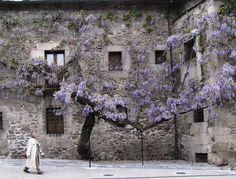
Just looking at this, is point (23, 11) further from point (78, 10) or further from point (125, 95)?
point (125, 95)

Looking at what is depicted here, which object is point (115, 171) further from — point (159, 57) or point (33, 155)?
point (159, 57)

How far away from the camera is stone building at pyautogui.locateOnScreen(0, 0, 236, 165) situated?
17.5 meters

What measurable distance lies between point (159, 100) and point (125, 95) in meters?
1.32

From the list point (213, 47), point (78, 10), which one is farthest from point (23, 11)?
point (213, 47)

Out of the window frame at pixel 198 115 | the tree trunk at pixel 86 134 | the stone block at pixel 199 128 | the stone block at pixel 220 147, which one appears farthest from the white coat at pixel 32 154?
the window frame at pixel 198 115

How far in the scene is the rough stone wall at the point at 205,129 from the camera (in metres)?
14.9

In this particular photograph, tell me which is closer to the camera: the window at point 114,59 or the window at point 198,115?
the window at point 198,115

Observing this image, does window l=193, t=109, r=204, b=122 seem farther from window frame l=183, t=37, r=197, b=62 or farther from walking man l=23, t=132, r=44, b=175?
walking man l=23, t=132, r=44, b=175

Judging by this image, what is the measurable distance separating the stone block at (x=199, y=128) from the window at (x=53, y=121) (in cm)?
493

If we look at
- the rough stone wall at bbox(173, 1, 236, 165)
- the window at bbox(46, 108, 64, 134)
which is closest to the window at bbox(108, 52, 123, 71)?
the rough stone wall at bbox(173, 1, 236, 165)

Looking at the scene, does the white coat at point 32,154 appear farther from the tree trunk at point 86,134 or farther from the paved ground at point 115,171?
the tree trunk at point 86,134

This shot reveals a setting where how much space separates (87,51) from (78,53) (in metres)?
0.36

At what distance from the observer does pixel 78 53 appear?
1786 cm

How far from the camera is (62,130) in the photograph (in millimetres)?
17750
